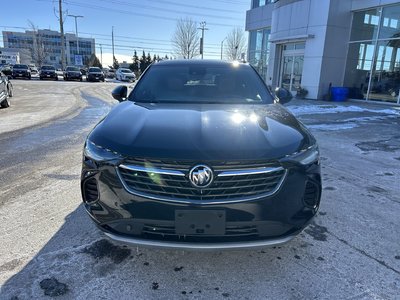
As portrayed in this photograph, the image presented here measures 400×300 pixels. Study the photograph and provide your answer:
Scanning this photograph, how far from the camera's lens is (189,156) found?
2.20m

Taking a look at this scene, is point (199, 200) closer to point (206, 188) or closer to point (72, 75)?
point (206, 188)

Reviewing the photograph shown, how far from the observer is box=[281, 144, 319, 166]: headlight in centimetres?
231

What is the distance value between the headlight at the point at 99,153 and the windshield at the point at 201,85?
48.9 inches

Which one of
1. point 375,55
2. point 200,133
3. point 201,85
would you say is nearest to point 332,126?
point 201,85

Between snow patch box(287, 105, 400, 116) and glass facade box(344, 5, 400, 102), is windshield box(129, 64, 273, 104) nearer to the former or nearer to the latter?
snow patch box(287, 105, 400, 116)

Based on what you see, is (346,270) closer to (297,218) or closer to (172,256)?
(297,218)

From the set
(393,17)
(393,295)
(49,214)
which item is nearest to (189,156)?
(393,295)

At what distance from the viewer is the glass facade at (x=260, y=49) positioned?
80.1ft

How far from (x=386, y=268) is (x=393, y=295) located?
1.16 feet

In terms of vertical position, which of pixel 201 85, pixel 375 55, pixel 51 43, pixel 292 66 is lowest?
pixel 201 85

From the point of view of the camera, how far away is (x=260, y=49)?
997 inches

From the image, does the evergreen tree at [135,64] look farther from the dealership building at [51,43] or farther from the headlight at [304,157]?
the headlight at [304,157]

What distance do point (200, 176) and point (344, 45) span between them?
57.0ft

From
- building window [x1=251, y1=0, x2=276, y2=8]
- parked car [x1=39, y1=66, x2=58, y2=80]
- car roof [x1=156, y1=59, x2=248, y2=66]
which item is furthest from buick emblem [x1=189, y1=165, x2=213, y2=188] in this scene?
parked car [x1=39, y1=66, x2=58, y2=80]
